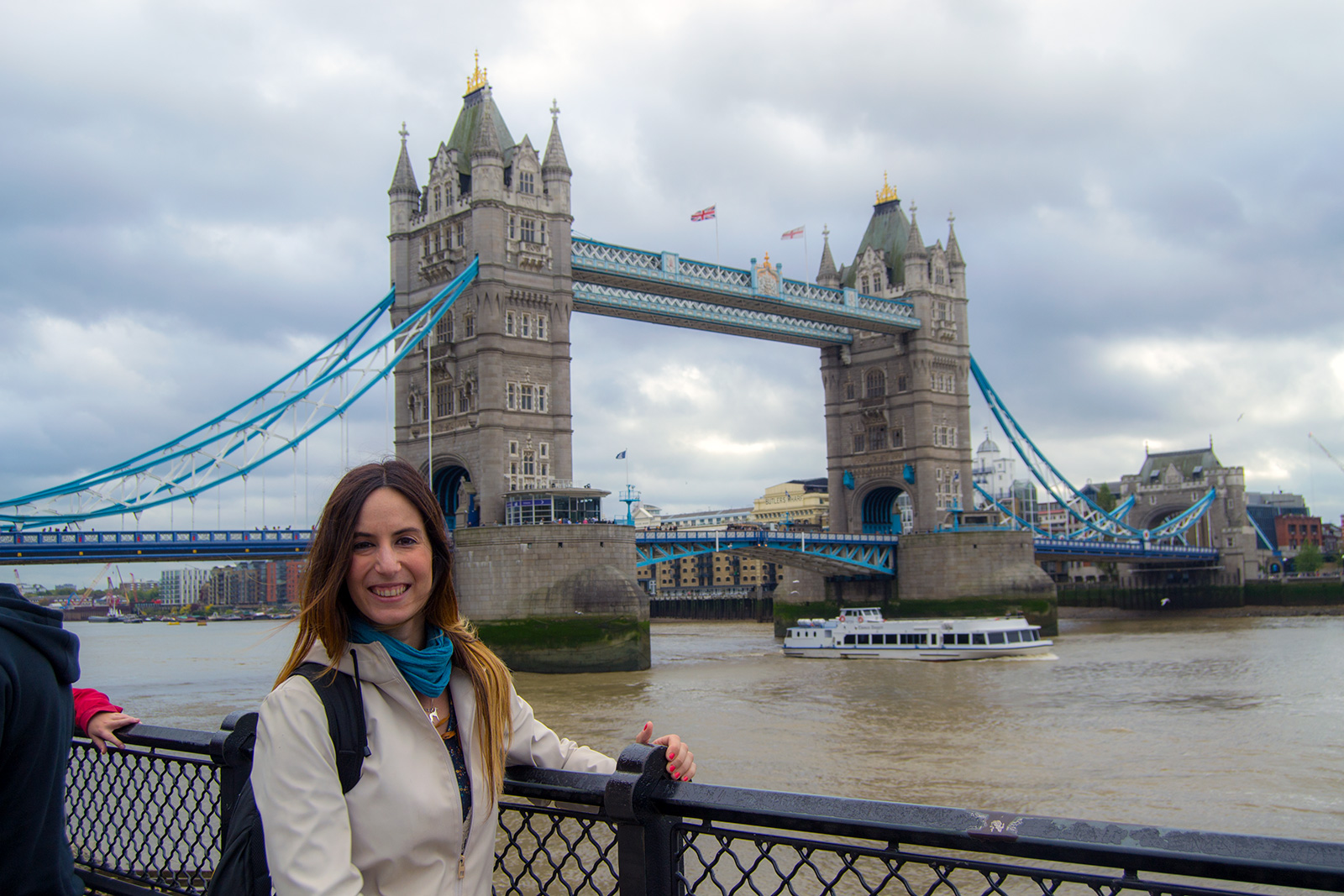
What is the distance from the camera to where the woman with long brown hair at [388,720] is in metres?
2.04

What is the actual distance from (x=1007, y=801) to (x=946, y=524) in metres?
35.0

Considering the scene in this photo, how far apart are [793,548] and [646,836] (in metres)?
38.0

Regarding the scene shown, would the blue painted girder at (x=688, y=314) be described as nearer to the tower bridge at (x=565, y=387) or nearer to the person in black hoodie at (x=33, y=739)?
the tower bridge at (x=565, y=387)

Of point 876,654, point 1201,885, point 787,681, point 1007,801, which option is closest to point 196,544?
point 787,681

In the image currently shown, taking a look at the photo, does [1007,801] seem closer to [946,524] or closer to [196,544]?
[196,544]

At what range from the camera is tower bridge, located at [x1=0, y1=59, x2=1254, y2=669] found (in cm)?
2958

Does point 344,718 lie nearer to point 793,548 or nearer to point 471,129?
point 471,129

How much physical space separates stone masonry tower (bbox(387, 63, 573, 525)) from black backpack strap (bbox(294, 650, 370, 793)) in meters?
30.2

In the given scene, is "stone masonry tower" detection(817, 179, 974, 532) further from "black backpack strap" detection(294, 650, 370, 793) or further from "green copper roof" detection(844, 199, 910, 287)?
"black backpack strap" detection(294, 650, 370, 793)

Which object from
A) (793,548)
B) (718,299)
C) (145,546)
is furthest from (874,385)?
(145,546)

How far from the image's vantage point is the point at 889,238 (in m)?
49.8

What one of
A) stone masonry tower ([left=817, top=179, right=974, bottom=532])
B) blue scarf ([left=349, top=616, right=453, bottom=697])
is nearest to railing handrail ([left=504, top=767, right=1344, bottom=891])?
blue scarf ([left=349, top=616, right=453, bottom=697])

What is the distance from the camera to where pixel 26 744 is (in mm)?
2395

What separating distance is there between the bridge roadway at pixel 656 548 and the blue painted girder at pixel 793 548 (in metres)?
0.03
